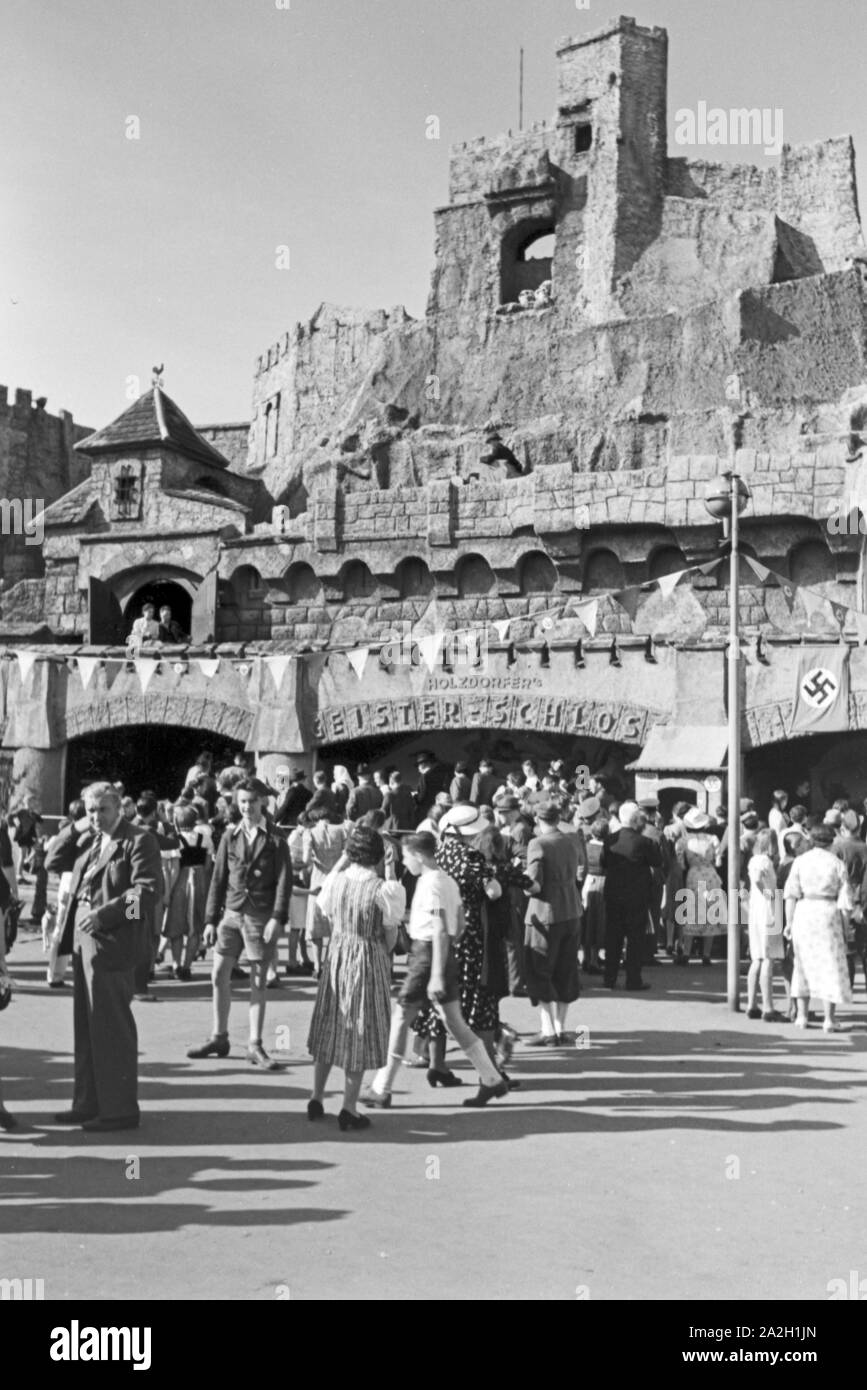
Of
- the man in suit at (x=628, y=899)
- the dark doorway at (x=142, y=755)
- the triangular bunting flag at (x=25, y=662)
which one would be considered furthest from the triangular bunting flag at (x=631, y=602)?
the man in suit at (x=628, y=899)

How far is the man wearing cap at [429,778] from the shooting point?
23.2 m

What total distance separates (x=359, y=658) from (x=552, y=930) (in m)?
12.9

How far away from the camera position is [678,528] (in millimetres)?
26969

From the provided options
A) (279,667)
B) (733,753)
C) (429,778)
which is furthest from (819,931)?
(279,667)

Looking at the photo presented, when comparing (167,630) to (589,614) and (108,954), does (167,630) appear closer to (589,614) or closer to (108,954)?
(589,614)

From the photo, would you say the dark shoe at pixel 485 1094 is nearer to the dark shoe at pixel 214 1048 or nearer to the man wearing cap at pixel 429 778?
the dark shoe at pixel 214 1048

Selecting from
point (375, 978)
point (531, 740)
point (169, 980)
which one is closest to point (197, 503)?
point (531, 740)

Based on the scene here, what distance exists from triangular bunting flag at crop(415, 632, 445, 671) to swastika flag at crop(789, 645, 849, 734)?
544 cm

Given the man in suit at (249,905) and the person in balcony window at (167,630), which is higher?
the person in balcony window at (167,630)

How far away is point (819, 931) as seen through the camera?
11.8 metres

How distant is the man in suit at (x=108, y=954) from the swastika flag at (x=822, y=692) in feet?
45.4

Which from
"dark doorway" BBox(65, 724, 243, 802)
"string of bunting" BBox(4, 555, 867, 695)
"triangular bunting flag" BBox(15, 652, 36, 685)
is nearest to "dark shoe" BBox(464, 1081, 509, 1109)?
"string of bunting" BBox(4, 555, 867, 695)

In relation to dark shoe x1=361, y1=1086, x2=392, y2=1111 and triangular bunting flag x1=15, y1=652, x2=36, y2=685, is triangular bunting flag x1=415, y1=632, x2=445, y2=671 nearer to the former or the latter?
triangular bunting flag x1=15, y1=652, x2=36, y2=685
